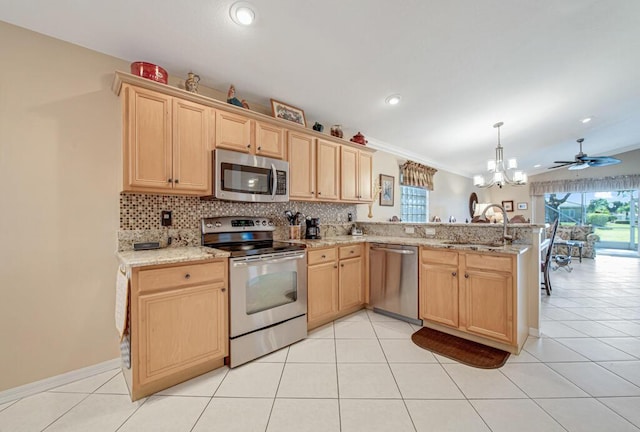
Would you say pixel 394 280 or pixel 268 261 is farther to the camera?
pixel 394 280

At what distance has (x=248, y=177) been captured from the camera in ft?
7.97

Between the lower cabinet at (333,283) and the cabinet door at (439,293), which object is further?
the lower cabinet at (333,283)

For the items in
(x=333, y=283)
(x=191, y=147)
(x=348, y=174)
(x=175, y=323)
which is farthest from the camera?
(x=348, y=174)

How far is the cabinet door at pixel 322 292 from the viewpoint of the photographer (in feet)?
8.45

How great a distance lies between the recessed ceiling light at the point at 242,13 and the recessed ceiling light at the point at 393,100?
1813 millimetres

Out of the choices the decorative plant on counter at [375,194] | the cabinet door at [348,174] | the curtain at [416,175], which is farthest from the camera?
the curtain at [416,175]

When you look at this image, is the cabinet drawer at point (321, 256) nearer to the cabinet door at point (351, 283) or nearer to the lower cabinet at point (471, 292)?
the cabinet door at point (351, 283)

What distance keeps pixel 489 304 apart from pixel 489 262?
0.37m

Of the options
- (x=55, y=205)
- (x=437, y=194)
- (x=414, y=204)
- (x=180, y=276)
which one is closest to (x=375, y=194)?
(x=414, y=204)

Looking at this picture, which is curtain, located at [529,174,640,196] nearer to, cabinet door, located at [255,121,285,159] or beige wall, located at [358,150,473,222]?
beige wall, located at [358,150,473,222]

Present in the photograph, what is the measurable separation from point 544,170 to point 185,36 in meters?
10.3

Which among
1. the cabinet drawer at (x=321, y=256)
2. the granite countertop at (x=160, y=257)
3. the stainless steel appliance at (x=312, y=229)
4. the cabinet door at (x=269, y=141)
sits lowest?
the cabinet drawer at (x=321, y=256)

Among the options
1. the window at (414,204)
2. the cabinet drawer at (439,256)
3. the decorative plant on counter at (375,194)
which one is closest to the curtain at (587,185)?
the window at (414,204)

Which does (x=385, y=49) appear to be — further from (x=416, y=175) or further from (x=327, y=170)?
(x=416, y=175)
